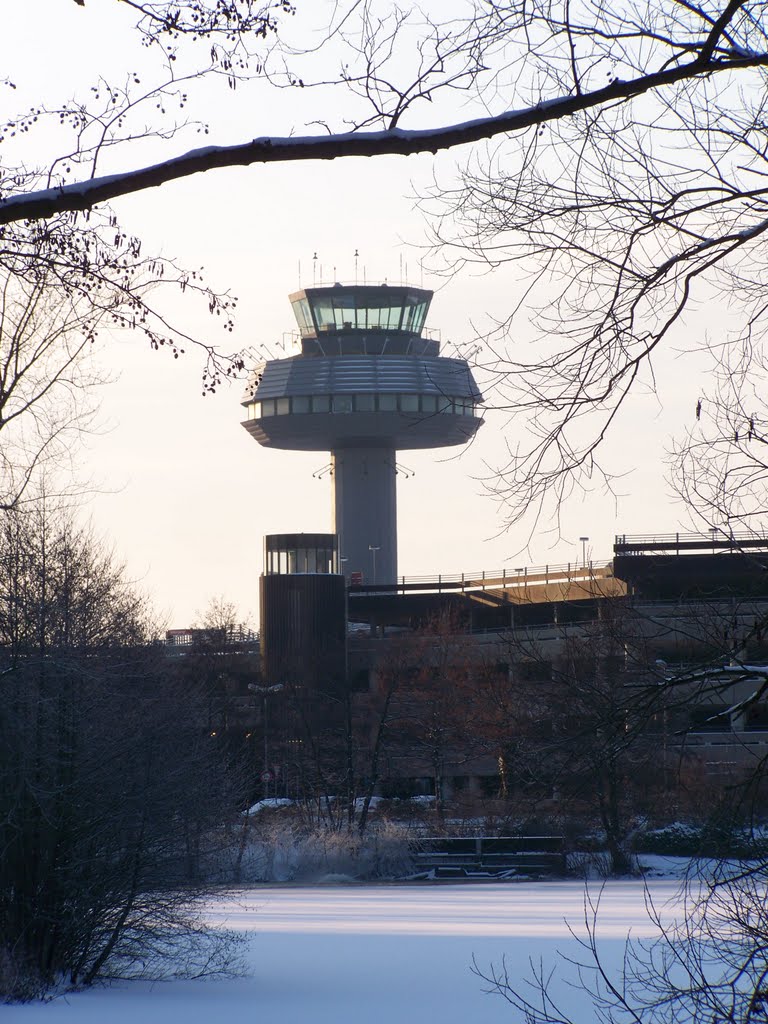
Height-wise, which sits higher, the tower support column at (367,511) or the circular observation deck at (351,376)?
the circular observation deck at (351,376)

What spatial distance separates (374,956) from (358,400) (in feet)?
290

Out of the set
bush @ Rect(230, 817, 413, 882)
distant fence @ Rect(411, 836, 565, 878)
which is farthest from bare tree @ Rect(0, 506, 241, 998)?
distant fence @ Rect(411, 836, 565, 878)

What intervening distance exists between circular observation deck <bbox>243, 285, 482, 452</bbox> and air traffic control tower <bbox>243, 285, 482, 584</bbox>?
0.27 feet

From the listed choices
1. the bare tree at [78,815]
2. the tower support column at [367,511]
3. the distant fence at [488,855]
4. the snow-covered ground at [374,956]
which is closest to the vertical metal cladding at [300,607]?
the tower support column at [367,511]

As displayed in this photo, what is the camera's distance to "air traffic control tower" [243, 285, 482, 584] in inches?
4412

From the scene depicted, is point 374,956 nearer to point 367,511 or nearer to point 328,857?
point 328,857

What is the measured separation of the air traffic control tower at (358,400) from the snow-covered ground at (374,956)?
2967 inches

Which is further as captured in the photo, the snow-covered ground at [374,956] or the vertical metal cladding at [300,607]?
the vertical metal cladding at [300,607]

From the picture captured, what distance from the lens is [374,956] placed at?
→ 25156 mm

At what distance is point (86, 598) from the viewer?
79.2 ft

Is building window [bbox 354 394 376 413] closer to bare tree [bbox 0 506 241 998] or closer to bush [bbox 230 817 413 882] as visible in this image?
bush [bbox 230 817 413 882]

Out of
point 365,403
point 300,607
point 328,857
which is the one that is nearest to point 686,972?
point 328,857

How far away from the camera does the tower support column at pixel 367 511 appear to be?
116m

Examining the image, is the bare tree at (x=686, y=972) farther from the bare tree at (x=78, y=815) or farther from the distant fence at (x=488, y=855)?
the distant fence at (x=488, y=855)
